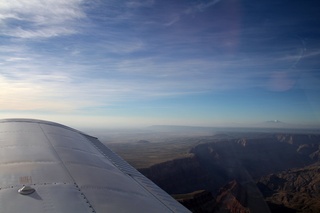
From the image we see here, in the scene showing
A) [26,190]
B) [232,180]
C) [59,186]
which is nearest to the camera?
[26,190]

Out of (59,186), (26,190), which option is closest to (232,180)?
(59,186)

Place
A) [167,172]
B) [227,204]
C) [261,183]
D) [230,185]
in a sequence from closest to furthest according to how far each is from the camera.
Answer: [227,204], [230,185], [167,172], [261,183]

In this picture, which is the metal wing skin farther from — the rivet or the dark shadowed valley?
the dark shadowed valley

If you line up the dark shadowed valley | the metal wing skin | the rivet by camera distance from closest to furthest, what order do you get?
the metal wing skin
the rivet
the dark shadowed valley

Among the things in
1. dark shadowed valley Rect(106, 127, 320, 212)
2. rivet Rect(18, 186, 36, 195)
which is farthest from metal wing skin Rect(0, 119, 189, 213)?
dark shadowed valley Rect(106, 127, 320, 212)

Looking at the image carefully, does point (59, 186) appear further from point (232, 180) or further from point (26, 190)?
point (232, 180)

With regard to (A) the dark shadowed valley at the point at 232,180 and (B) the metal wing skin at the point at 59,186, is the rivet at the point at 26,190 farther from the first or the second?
(A) the dark shadowed valley at the point at 232,180

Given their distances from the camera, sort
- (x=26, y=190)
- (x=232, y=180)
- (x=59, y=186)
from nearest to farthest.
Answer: (x=26, y=190) < (x=59, y=186) < (x=232, y=180)

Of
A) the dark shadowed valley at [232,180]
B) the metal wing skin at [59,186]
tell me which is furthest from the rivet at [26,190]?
the dark shadowed valley at [232,180]

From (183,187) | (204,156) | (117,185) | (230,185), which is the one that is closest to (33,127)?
(117,185)

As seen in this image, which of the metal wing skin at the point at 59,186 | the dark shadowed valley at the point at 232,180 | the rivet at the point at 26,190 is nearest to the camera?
the metal wing skin at the point at 59,186

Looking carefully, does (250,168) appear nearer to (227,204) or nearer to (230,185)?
(230,185)
